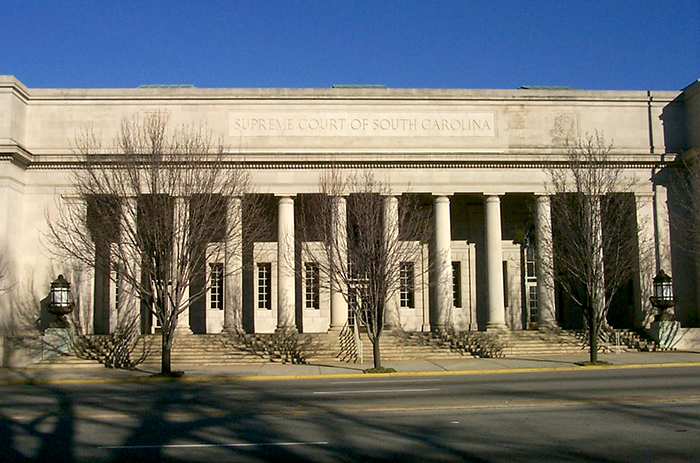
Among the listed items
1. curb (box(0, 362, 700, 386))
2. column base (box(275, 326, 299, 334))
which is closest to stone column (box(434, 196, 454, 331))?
column base (box(275, 326, 299, 334))

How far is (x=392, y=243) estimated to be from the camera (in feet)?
85.1

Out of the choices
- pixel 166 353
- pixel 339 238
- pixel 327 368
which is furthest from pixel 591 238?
pixel 166 353

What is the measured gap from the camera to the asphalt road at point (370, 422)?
1020cm

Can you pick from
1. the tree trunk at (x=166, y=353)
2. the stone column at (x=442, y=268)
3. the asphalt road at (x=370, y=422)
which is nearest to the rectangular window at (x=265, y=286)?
the stone column at (x=442, y=268)

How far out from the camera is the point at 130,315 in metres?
31.5

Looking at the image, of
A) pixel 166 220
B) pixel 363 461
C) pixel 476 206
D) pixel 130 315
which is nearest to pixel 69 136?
pixel 130 315

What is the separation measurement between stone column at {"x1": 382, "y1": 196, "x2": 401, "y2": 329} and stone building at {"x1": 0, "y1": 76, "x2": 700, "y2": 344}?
6.00 feet

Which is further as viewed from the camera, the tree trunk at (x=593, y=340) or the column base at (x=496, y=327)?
the column base at (x=496, y=327)

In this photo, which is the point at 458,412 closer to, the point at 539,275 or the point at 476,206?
the point at 539,275

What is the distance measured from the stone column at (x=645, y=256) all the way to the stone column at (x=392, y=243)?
37.5 feet

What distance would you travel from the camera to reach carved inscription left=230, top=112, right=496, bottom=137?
34.7 meters

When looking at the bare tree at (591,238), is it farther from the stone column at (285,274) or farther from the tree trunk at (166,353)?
the tree trunk at (166,353)

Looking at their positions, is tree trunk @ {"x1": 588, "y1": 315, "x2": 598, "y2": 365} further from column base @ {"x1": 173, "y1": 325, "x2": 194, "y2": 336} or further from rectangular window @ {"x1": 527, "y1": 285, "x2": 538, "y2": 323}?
column base @ {"x1": 173, "y1": 325, "x2": 194, "y2": 336}

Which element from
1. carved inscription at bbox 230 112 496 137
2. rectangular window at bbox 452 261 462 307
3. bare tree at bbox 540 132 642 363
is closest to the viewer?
bare tree at bbox 540 132 642 363
